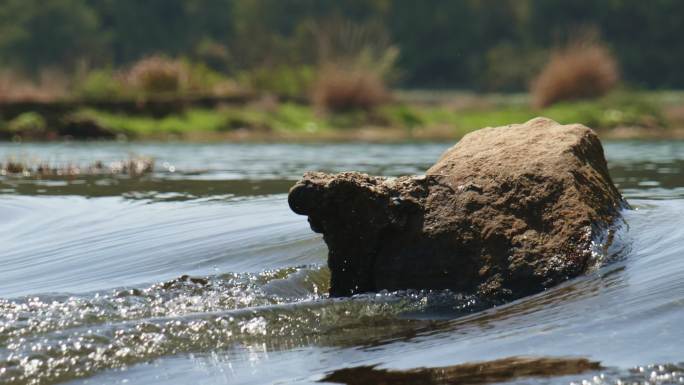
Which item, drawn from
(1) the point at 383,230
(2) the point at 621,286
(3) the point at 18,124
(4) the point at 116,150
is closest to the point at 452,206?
(1) the point at 383,230

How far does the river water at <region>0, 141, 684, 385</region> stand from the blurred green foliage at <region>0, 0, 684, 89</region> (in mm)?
46397

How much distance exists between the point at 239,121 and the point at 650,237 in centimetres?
2238

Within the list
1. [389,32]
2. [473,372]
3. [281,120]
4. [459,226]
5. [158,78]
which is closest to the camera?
[473,372]

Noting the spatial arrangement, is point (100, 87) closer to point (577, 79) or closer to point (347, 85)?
point (347, 85)

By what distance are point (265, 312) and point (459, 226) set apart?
3.59 feet

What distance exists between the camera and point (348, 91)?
30516mm

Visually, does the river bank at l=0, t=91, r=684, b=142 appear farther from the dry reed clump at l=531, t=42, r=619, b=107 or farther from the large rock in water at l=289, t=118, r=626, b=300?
the large rock in water at l=289, t=118, r=626, b=300

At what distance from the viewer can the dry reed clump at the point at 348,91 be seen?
100ft

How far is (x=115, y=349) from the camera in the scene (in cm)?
499

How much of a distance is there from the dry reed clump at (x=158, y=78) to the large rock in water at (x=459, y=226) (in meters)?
25.9

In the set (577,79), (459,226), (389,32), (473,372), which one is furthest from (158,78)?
(389,32)

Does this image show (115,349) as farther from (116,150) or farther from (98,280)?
(116,150)

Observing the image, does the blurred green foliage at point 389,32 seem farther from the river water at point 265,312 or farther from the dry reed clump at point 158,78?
the river water at point 265,312

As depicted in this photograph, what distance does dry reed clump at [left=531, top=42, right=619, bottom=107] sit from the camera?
31.2m
